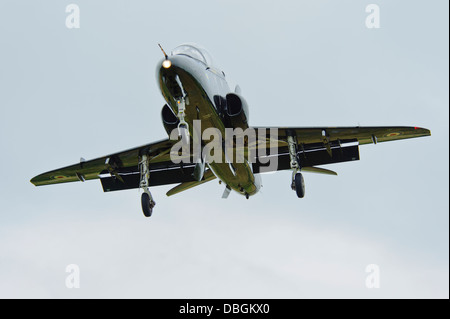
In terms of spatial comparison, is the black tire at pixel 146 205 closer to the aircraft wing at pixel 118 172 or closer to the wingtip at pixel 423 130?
the aircraft wing at pixel 118 172

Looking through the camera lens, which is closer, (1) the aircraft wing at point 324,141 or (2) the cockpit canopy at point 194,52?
(2) the cockpit canopy at point 194,52

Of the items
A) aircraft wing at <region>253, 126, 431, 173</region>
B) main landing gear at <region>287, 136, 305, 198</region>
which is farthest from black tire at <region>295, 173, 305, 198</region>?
aircraft wing at <region>253, 126, 431, 173</region>

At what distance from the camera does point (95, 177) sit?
27.2 m

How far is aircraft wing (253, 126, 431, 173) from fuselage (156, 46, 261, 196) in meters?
2.25

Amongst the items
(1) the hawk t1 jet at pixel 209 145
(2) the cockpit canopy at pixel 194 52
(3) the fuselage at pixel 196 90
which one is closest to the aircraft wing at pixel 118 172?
(1) the hawk t1 jet at pixel 209 145

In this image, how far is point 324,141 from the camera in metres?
24.1

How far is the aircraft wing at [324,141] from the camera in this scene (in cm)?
2331

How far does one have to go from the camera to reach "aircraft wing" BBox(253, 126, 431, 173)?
2331 centimetres

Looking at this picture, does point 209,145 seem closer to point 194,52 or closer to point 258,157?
point 194,52

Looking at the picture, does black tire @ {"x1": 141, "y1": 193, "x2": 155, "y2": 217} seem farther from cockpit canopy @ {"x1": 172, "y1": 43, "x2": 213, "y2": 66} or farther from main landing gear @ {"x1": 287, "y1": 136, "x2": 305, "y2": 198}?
cockpit canopy @ {"x1": 172, "y1": 43, "x2": 213, "y2": 66}

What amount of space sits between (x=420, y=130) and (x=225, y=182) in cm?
795

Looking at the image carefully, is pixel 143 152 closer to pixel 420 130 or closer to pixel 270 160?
pixel 270 160

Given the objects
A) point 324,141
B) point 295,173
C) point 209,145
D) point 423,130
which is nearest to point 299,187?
point 295,173

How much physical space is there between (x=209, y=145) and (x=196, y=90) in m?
2.64
